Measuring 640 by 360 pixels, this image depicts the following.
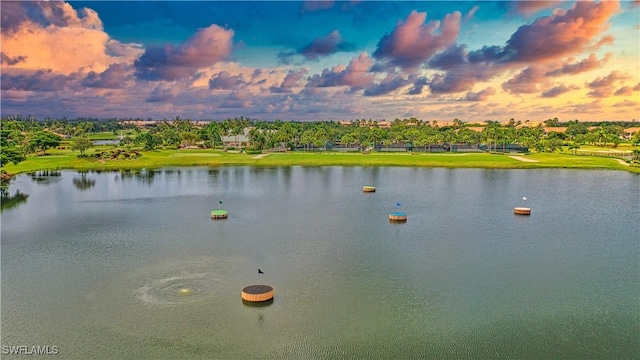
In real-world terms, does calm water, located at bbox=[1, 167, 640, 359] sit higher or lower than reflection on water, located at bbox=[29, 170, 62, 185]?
lower

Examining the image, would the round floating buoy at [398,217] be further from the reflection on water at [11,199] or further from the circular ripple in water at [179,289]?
the reflection on water at [11,199]

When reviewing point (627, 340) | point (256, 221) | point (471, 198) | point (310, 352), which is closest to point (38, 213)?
point (256, 221)

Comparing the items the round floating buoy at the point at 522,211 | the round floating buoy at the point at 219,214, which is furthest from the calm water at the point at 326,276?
the round floating buoy at the point at 522,211

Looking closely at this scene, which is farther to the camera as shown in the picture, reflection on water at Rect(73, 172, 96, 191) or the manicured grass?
the manicured grass

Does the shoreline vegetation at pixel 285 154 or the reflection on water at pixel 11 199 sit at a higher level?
the shoreline vegetation at pixel 285 154

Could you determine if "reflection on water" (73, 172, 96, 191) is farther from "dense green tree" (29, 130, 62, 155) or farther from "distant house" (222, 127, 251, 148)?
"distant house" (222, 127, 251, 148)

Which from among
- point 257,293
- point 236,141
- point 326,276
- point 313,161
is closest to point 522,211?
point 326,276

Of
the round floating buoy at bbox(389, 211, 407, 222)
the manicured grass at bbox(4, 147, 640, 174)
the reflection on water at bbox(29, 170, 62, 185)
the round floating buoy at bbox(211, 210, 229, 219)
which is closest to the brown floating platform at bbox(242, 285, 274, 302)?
the round floating buoy at bbox(211, 210, 229, 219)
